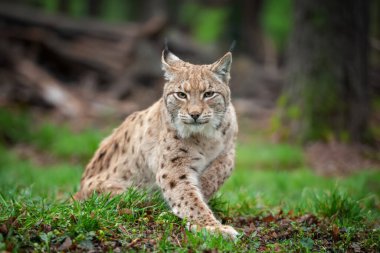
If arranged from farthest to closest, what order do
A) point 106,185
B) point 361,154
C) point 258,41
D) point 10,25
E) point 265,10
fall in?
1. point 265,10
2. point 258,41
3. point 10,25
4. point 361,154
5. point 106,185

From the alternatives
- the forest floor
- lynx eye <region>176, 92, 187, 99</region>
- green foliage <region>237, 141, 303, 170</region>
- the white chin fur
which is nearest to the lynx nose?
the white chin fur

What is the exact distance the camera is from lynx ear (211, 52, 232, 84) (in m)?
6.20

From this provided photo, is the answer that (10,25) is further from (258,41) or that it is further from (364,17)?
(258,41)

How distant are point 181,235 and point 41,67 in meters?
13.0

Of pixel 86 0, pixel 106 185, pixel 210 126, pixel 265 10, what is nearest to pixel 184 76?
pixel 210 126

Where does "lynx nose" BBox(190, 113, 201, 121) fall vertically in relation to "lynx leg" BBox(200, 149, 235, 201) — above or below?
above

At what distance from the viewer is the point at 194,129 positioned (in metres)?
5.94

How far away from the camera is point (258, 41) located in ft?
82.7

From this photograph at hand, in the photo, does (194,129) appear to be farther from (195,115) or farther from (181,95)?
(181,95)

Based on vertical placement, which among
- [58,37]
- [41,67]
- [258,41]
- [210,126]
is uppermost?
[258,41]

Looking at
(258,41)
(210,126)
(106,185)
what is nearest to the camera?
(210,126)

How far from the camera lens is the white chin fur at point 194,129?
5.94m

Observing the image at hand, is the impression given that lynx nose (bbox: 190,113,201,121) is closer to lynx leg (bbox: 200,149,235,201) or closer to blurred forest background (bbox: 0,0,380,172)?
lynx leg (bbox: 200,149,235,201)

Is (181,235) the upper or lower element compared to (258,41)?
lower
